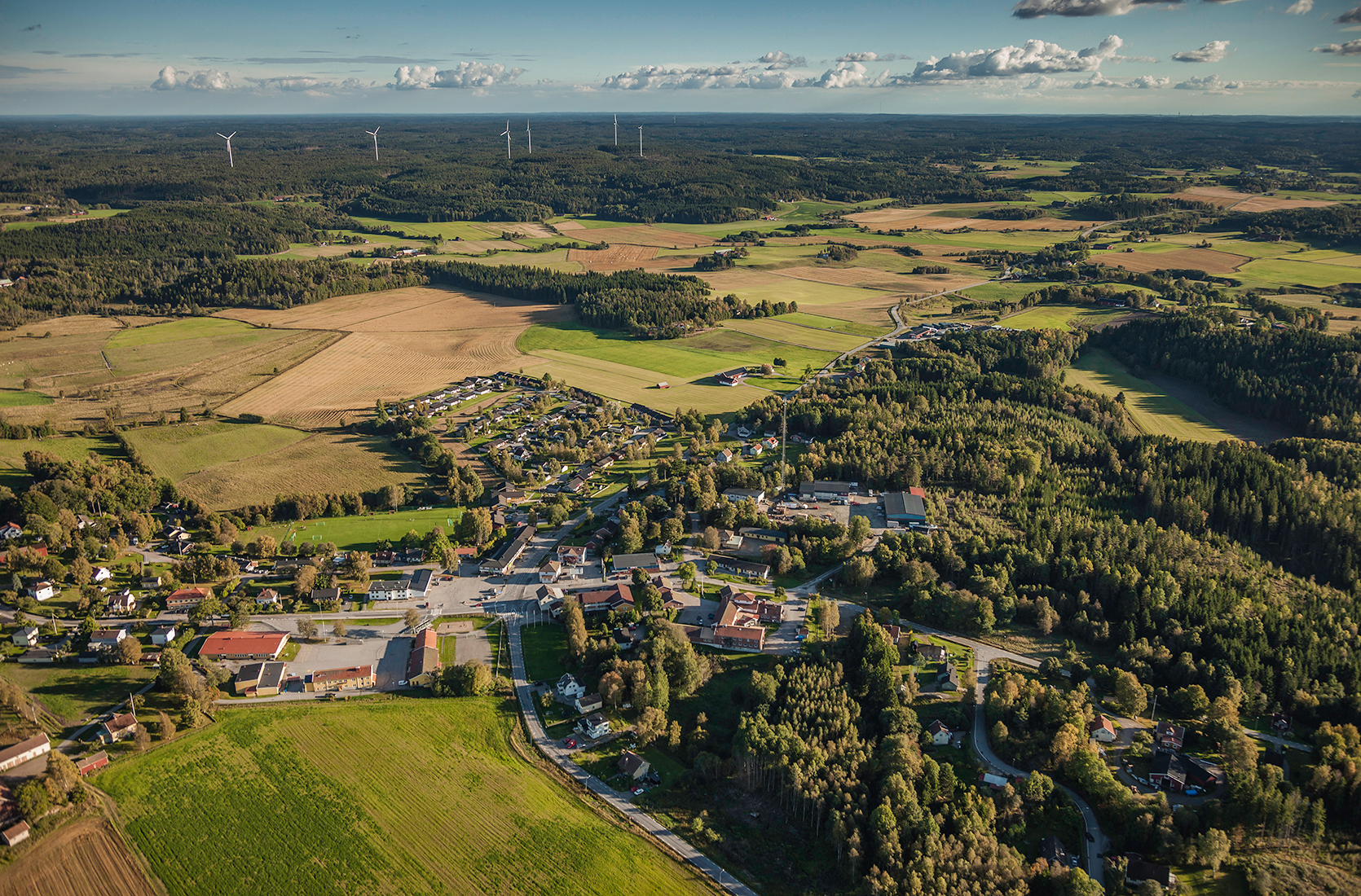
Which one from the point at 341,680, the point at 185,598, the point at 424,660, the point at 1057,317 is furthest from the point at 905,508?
the point at 1057,317

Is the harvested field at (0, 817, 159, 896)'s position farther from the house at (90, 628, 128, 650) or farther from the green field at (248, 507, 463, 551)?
the green field at (248, 507, 463, 551)

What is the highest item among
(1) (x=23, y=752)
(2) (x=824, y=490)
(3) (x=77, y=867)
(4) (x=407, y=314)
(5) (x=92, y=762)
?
(4) (x=407, y=314)

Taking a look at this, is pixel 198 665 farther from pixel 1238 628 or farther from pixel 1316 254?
pixel 1316 254

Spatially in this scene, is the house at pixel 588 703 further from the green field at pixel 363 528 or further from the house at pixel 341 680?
the green field at pixel 363 528

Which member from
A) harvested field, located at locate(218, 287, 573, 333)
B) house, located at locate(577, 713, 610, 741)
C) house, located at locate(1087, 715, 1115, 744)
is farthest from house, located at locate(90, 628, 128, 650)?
harvested field, located at locate(218, 287, 573, 333)

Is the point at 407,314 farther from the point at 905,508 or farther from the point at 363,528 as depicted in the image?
the point at 905,508
